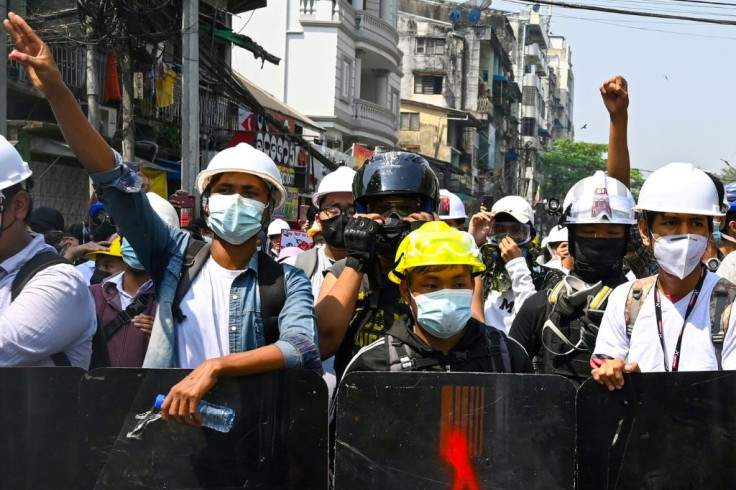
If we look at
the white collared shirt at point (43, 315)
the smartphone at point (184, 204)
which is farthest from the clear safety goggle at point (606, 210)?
the smartphone at point (184, 204)

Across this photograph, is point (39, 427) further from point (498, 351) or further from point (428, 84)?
point (428, 84)

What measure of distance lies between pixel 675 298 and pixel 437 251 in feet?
2.57

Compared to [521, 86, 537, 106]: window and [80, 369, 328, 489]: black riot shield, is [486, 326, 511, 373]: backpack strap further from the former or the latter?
[521, 86, 537, 106]: window

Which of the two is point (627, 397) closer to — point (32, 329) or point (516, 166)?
point (32, 329)

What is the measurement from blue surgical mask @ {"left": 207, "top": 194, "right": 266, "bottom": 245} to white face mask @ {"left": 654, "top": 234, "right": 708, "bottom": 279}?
1318mm

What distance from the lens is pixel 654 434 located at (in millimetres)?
2535

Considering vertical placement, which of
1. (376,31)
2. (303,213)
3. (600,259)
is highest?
(376,31)

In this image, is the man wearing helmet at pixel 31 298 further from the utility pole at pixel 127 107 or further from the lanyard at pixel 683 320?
the utility pole at pixel 127 107

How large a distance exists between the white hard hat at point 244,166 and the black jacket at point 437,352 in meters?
0.64

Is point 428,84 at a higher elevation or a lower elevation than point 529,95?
lower

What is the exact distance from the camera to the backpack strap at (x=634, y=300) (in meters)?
2.94

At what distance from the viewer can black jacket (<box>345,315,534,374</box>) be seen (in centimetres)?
285

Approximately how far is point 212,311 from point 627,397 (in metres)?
1.28

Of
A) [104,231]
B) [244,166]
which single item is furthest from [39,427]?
[104,231]
